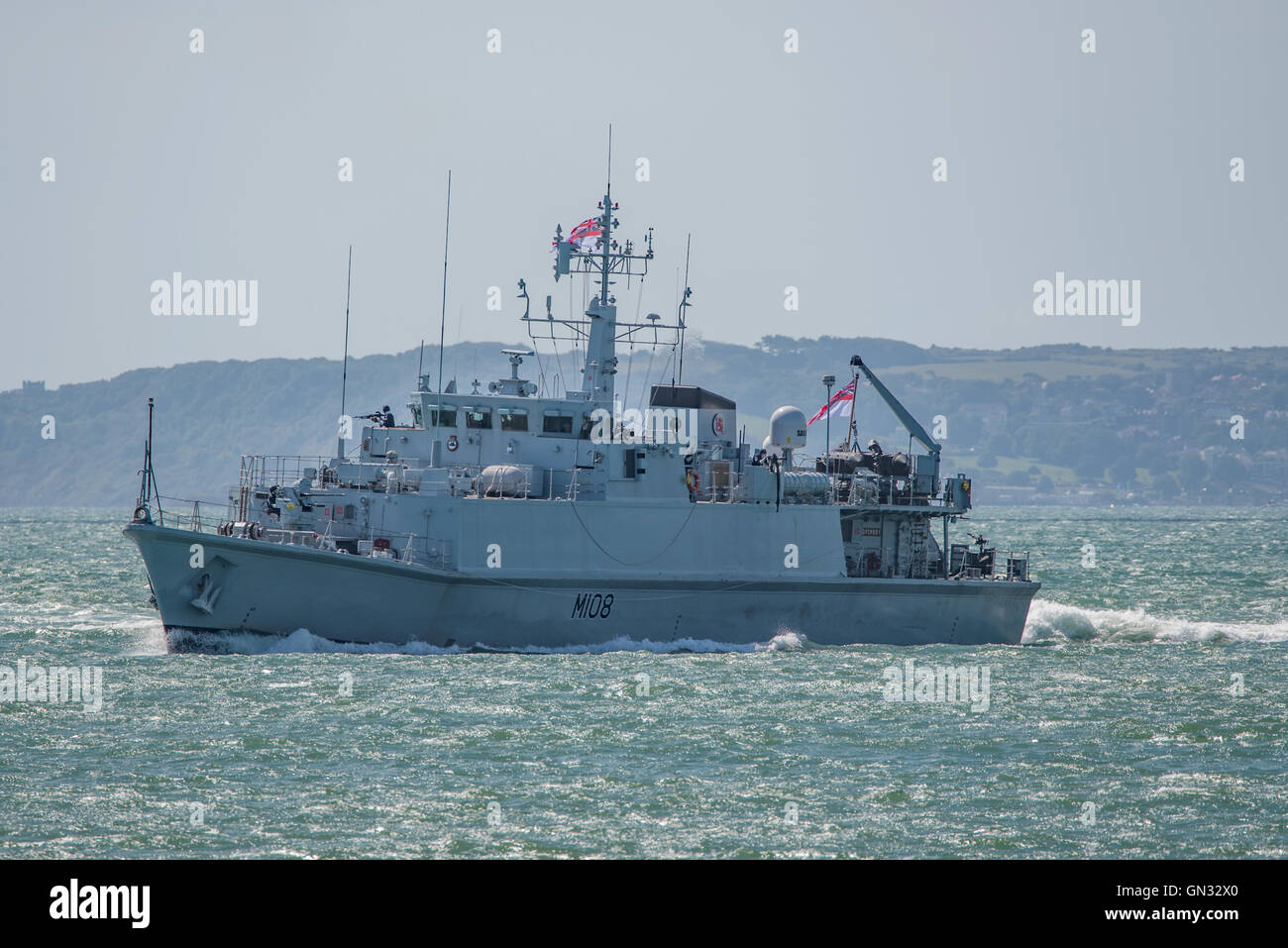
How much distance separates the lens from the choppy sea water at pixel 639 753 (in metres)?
15.4

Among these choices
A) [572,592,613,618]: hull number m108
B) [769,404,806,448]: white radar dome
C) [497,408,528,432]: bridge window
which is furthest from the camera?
[769,404,806,448]: white radar dome

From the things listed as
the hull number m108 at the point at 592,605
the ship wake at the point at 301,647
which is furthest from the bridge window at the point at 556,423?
the ship wake at the point at 301,647

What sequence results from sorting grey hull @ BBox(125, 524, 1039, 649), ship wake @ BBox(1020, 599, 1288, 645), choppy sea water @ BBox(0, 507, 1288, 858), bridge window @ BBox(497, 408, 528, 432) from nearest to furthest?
choppy sea water @ BBox(0, 507, 1288, 858), grey hull @ BBox(125, 524, 1039, 649), bridge window @ BBox(497, 408, 528, 432), ship wake @ BBox(1020, 599, 1288, 645)

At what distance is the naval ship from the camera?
1037 inches

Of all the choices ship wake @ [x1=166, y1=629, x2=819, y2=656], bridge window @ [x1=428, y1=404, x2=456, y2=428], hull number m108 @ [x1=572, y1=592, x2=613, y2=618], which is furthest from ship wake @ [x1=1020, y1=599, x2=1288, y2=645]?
bridge window @ [x1=428, y1=404, x2=456, y2=428]

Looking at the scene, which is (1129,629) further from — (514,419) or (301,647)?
(301,647)

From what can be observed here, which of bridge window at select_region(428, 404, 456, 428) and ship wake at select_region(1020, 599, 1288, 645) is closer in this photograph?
bridge window at select_region(428, 404, 456, 428)
